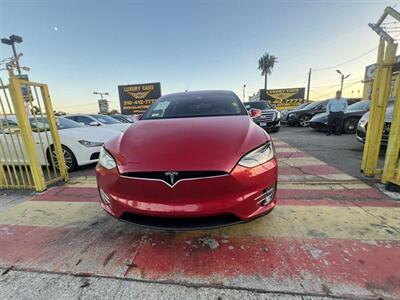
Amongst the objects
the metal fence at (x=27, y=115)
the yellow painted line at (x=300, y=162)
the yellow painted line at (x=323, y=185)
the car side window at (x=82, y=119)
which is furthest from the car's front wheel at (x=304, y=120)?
the metal fence at (x=27, y=115)

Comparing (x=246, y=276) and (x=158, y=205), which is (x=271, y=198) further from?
(x=158, y=205)

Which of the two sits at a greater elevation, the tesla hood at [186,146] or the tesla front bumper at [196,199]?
the tesla hood at [186,146]

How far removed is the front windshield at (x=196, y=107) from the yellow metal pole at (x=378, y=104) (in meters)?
2.10

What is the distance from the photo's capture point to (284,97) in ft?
87.4

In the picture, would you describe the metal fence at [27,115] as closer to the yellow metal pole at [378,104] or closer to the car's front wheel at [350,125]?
the yellow metal pole at [378,104]

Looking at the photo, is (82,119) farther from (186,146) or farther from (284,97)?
(284,97)

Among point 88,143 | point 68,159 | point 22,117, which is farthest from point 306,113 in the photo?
point 22,117

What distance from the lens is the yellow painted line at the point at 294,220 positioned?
6.50ft

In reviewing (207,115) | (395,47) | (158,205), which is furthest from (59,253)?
(395,47)

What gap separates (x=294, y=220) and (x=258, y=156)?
1.03 m

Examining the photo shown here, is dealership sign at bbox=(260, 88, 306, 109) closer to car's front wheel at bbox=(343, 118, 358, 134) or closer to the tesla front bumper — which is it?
car's front wheel at bbox=(343, 118, 358, 134)

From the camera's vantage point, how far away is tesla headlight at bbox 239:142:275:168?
1.61 meters

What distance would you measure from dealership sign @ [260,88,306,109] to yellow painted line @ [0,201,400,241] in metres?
26.3

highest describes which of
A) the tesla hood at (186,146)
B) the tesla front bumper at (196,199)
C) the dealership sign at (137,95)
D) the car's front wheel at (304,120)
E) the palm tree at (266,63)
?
the palm tree at (266,63)
